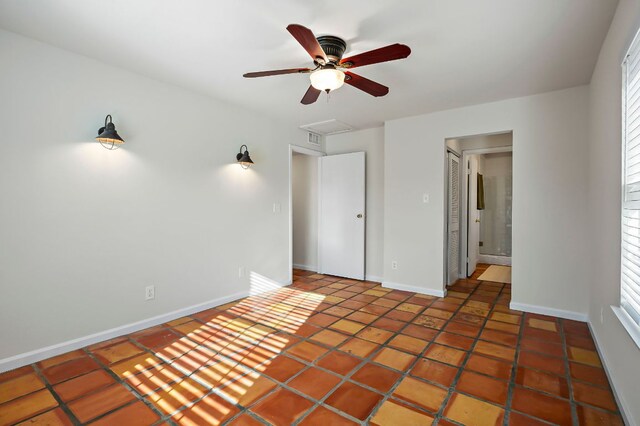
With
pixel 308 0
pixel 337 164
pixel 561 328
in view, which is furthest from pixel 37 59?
pixel 561 328

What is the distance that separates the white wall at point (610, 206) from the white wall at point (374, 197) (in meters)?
2.46

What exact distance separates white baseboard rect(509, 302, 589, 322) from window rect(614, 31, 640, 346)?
161 centimetres

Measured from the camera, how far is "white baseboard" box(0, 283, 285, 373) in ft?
7.37

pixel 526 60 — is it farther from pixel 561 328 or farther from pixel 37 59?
pixel 37 59

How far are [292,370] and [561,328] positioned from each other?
2611 mm

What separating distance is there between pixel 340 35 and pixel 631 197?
200cm

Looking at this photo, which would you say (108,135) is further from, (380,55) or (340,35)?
(380,55)

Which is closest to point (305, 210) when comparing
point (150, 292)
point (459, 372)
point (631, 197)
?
point (150, 292)

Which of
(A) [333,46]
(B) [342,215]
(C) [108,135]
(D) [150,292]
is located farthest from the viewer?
(B) [342,215]

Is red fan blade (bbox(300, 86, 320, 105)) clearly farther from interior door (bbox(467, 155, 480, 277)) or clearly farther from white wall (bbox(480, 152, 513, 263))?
white wall (bbox(480, 152, 513, 263))

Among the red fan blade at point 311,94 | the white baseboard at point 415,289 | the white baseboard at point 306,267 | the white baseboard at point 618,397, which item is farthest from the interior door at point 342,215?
the white baseboard at point 618,397

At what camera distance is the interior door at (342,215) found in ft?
16.0

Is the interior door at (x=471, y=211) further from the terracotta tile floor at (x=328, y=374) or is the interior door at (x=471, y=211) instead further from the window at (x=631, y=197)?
the window at (x=631, y=197)

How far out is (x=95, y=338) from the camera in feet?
8.65
